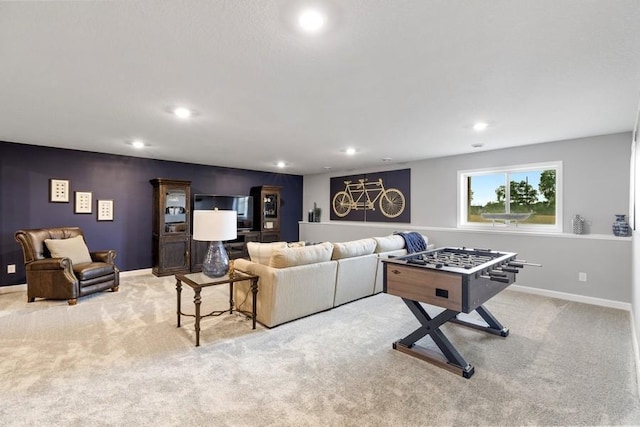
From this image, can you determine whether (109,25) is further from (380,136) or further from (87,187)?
(87,187)

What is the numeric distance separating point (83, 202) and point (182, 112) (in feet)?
11.0

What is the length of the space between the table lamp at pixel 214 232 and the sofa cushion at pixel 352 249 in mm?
1305

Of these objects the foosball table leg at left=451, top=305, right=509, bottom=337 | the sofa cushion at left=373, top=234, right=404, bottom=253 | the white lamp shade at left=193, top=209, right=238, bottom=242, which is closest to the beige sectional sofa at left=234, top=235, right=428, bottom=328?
the sofa cushion at left=373, top=234, right=404, bottom=253

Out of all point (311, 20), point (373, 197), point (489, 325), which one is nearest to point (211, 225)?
point (311, 20)

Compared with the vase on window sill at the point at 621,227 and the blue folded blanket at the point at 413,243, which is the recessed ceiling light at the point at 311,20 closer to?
the blue folded blanket at the point at 413,243

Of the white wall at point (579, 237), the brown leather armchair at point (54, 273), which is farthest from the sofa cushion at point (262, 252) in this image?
the white wall at point (579, 237)

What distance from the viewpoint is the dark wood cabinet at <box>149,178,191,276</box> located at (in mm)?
5551

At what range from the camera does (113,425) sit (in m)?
1.77

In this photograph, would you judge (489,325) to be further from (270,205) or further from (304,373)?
(270,205)

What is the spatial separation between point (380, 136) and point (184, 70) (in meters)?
2.61

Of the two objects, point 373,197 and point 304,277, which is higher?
point 373,197

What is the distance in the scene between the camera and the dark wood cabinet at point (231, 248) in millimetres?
6023

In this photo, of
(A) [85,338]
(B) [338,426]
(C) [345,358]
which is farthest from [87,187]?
(B) [338,426]

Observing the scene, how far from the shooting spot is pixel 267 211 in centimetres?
730
